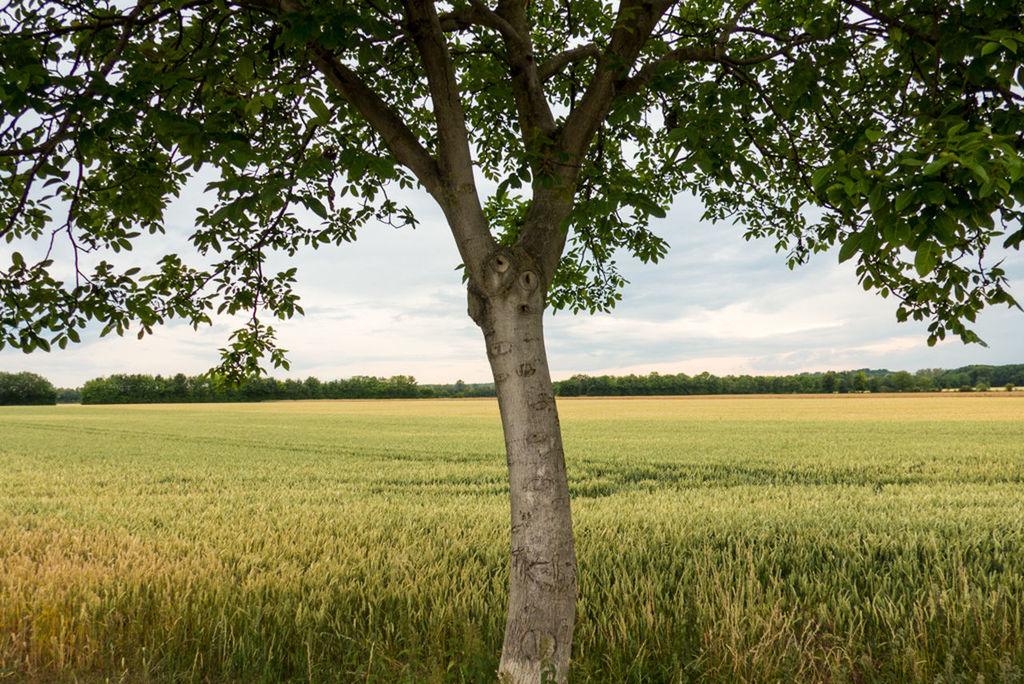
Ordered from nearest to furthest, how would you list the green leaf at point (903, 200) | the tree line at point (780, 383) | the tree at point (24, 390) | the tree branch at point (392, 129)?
the green leaf at point (903, 200) < the tree branch at point (392, 129) < the tree line at point (780, 383) < the tree at point (24, 390)

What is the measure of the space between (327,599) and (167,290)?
3.93 m

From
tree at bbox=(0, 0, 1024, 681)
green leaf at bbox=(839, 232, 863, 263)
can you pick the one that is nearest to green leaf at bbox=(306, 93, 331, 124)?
tree at bbox=(0, 0, 1024, 681)

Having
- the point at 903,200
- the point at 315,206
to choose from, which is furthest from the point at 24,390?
the point at 903,200

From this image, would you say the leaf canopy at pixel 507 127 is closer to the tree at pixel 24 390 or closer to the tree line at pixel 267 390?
the tree line at pixel 267 390

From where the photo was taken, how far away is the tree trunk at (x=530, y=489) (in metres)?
3.90

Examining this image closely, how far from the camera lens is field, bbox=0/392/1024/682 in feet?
15.3

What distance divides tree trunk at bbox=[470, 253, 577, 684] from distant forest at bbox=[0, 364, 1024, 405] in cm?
9010

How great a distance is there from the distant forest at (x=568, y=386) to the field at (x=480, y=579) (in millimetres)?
81409

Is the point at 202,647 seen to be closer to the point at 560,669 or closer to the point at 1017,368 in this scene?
the point at 560,669

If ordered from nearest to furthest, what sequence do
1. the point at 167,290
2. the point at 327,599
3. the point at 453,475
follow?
1. the point at 327,599
2. the point at 167,290
3. the point at 453,475

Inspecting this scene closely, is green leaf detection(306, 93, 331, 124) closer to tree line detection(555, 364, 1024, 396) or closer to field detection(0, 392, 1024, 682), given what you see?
field detection(0, 392, 1024, 682)

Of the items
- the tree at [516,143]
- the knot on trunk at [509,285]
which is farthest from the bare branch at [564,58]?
the knot on trunk at [509,285]

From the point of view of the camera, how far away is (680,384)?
96.6 meters

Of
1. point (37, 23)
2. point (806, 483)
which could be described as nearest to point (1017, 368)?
point (806, 483)
